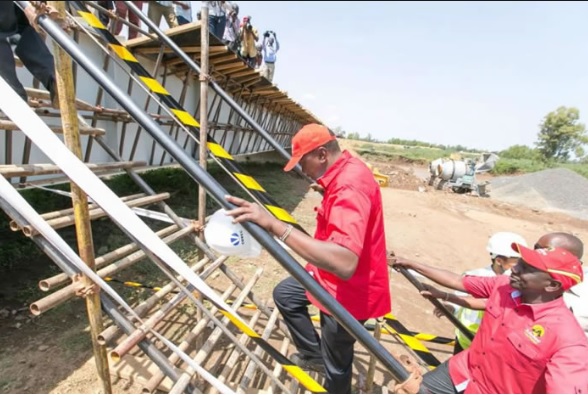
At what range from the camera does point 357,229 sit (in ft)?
5.38

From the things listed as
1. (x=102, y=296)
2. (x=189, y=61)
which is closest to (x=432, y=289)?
(x=102, y=296)

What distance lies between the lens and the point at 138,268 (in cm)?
522

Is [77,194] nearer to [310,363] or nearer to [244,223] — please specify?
[244,223]

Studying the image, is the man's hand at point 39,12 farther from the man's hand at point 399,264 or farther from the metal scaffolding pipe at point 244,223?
the man's hand at point 399,264

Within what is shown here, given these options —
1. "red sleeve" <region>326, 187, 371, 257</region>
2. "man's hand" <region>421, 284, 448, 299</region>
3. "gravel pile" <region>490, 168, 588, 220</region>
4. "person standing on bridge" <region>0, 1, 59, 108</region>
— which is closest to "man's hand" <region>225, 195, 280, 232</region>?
"red sleeve" <region>326, 187, 371, 257</region>

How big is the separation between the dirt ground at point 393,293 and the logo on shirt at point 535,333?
9.84 ft

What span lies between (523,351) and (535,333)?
0.12 metres

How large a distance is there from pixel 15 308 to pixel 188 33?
4673 millimetres

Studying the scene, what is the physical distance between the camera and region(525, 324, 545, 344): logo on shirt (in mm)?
1806

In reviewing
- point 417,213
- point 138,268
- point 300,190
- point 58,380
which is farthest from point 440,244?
point 58,380

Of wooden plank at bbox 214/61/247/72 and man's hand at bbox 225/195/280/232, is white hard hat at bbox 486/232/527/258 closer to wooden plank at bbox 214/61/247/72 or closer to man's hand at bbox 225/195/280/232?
man's hand at bbox 225/195/280/232

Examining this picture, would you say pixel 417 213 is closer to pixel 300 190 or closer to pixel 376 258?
pixel 300 190

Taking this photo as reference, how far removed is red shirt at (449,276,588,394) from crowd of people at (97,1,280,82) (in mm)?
5128

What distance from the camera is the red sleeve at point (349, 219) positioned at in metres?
1.62
